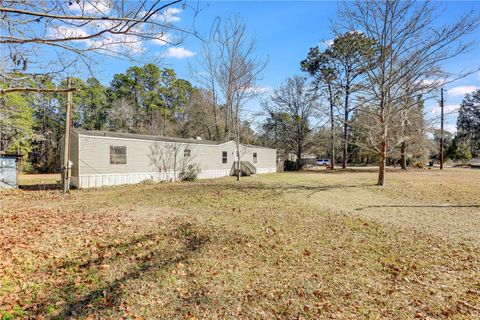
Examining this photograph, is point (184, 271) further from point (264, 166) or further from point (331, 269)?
point (264, 166)

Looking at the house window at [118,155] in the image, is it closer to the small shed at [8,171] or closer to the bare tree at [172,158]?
the bare tree at [172,158]

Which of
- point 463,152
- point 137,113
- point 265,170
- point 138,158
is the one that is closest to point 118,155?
point 138,158

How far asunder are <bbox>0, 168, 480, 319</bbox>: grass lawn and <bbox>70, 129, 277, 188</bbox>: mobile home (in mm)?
5552

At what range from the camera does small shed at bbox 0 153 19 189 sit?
Answer: 11887 millimetres

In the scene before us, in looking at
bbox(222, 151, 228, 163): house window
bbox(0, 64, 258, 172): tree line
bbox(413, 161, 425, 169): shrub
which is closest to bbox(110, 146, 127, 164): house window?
bbox(222, 151, 228, 163): house window

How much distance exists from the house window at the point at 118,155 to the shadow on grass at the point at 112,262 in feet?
33.3

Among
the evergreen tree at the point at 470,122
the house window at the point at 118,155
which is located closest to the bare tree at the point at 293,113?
the house window at the point at 118,155

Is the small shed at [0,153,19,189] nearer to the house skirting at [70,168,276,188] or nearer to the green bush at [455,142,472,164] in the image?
the house skirting at [70,168,276,188]

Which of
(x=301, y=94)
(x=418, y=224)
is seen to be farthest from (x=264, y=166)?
(x=418, y=224)

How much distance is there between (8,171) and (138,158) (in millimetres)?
5911

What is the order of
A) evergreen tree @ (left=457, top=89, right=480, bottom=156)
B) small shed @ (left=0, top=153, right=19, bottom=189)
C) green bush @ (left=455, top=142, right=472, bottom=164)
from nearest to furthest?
small shed @ (left=0, top=153, right=19, bottom=189) < green bush @ (left=455, top=142, right=472, bottom=164) < evergreen tree @ (left=457, top=89, right=480, bottom=156)

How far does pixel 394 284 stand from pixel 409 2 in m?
13.4

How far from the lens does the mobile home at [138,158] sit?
1334cm

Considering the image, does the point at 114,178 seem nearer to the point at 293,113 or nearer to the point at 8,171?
the point at 8,171
